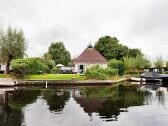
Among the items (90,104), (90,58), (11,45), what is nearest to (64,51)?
(90,58)

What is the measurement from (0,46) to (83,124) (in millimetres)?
39777

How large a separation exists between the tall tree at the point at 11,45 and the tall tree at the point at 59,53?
4258 cm

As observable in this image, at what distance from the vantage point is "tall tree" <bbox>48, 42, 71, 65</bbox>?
9962cm

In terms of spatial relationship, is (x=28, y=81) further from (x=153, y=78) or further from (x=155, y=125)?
(x=155, y=125)

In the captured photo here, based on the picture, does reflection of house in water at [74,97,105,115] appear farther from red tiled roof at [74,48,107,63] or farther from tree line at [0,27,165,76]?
red tiled roof at [74,48,107,63]

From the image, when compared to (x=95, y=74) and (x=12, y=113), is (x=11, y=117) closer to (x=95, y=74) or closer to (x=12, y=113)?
(x=12, y=113)

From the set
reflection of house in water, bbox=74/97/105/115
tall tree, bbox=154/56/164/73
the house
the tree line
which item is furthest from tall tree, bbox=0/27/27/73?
tall tree, bbox=154/56/164/73

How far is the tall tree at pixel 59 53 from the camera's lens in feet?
327

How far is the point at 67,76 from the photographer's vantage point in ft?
173

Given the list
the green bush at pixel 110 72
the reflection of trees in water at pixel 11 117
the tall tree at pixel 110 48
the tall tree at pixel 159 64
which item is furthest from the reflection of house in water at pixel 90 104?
the tall tree at pixel 159 64

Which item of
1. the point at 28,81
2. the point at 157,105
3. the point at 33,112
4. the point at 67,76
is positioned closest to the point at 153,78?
the point at 67,76

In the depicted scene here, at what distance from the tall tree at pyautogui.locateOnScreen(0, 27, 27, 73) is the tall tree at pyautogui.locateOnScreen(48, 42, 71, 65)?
140ft

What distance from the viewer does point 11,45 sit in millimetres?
55188

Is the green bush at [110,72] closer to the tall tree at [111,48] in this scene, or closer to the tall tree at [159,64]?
the tall tree at [111,48]
